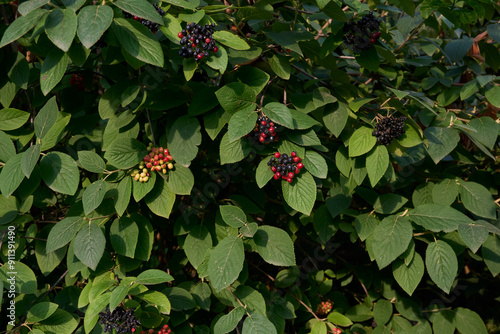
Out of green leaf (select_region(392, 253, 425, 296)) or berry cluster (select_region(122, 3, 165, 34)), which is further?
green leaf (select_region(392, 253, 425, 296))

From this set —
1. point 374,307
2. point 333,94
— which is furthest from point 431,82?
point 374,307

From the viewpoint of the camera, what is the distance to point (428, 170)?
207cm

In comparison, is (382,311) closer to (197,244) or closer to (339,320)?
(339,320)

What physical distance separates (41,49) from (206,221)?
0.87 meters

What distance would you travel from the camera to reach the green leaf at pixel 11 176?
47.7 inches

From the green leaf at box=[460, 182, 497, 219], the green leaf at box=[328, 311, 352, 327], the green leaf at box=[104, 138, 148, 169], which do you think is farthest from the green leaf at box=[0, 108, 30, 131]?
the green leaf at box=[460, 182, 497, 219]

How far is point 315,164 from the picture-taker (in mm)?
1322

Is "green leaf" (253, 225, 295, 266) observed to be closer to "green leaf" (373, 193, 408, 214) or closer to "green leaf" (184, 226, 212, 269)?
"green leaf" (184, 226, 212, 269)

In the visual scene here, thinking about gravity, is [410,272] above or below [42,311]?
below

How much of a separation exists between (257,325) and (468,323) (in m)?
1.29

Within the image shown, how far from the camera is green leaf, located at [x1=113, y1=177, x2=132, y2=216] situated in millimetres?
1344

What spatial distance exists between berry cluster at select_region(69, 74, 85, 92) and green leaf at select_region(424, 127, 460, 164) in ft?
4.95

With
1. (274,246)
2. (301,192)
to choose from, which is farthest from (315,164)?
(274,246)

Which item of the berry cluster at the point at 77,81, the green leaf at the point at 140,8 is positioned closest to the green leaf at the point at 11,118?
the berry cluster at the point at 77,81
